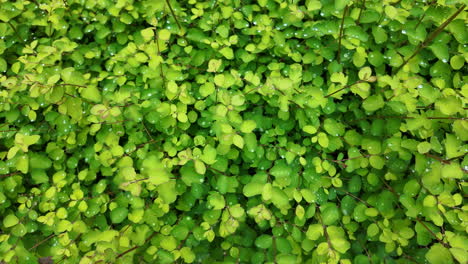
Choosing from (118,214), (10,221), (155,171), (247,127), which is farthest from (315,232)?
(10,221)

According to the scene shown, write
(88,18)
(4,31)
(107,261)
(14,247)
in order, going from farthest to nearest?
1. (88,18)
2. (4,31)
3. (14,247)
4. (107,261)

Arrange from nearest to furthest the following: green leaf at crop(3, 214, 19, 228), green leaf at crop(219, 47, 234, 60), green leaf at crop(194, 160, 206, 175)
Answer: green leaf at crop(194, 160, 206, 175), green leaf at crop(3, 214, 19, 228), green leaf at crop(219, 47, 234, 60)

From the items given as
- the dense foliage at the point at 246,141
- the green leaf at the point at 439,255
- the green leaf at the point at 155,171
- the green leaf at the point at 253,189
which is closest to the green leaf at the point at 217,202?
the dense foliage at the point at 246,141

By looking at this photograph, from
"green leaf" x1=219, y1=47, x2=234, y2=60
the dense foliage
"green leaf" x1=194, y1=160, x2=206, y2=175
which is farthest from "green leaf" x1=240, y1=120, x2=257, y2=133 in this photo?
"green leaf" x1=219, y1=47, x2=234, y2=60

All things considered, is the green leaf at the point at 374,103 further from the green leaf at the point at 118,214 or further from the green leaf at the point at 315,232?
the green leaf at the point at 118,214

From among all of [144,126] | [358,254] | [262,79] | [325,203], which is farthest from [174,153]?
[358,254]

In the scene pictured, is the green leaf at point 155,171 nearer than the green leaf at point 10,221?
Yes

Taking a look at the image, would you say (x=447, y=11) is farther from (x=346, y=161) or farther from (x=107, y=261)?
(x=107, y=261)

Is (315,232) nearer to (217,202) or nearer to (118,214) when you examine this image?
(217,202)

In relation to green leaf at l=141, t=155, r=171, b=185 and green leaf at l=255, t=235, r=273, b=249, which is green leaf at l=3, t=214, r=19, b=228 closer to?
green leaf at l=141, t=155, r=171, b=185
